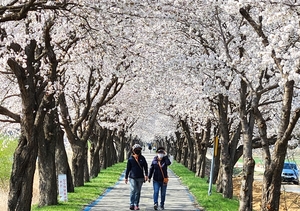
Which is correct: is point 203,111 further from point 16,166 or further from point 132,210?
point 16,166

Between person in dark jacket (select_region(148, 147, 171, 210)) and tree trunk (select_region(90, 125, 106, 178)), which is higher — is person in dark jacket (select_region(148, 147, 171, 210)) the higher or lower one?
the lower one

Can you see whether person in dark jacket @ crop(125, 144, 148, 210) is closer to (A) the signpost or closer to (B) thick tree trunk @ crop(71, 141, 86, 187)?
(A) the signpost

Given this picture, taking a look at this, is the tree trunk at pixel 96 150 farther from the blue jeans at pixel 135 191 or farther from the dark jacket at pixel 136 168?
the blue jeans at pixel 135 191

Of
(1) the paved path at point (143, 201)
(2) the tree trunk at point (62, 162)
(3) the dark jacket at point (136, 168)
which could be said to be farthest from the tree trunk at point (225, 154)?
(2) the tree trunk at point (62, 162)

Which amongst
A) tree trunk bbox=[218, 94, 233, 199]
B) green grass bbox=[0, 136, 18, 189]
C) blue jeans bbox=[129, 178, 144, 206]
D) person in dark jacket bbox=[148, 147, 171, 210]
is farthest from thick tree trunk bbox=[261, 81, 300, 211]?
green grass bbox=[0, 136, 18, 189]

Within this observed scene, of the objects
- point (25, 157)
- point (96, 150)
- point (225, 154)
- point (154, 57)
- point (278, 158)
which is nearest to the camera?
point (278, 158)

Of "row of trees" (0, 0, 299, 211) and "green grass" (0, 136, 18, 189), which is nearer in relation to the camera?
"row of trees" (0, 0, 299, 211)

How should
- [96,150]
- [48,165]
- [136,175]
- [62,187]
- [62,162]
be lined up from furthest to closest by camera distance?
[96,150], [62,162], [62,187], [48,165], [136,175]

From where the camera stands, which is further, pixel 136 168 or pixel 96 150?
pixel 96 150

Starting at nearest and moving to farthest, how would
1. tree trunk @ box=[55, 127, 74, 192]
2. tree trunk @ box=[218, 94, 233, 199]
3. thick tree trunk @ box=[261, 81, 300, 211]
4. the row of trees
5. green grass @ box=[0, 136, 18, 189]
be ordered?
the row of trees → thick tree trunk @ box=[261, 81, 300, 211] → tree trunk @ box=[218, 94, 233, 199] → tree trunk @ box=[55, 127, 74, 192] → green grass @ box=[0, 136, 18, 189]

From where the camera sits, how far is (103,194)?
2002 centimetres

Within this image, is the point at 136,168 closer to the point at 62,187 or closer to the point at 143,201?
the point at 62,187

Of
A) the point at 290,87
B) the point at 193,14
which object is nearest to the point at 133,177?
the point at 193,14

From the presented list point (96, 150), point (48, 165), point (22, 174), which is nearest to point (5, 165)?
point (96, 150)
